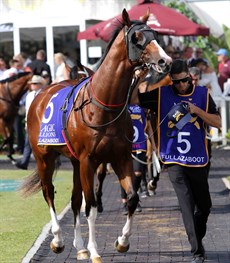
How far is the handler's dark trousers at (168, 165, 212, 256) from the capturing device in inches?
342

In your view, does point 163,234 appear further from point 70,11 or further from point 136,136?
point 70,11

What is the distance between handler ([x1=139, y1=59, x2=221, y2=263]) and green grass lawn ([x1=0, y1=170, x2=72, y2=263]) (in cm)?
176

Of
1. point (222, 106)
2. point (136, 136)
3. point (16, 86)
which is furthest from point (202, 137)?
point (222, 106)

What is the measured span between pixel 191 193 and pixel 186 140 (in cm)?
50

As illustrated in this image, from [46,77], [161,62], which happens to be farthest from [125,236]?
[46,77]

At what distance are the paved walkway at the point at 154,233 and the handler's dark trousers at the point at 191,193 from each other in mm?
622

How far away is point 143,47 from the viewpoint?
8750 mm

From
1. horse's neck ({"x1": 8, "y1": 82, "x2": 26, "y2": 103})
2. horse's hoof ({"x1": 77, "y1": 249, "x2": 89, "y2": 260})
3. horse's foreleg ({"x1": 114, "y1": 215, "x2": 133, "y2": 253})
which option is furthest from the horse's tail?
horse's neck ({"x1": 8, "y1": 82, "x2": 26, "y2": 103})

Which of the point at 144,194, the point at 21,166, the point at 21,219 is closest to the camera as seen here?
the point at 21,219

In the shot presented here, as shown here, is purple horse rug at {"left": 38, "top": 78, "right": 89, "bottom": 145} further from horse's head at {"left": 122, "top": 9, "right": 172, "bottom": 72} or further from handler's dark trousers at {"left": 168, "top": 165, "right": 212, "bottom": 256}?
handler's dark trousers at {"left": 168, "top": 165, "right": 212, "bottom": 256}

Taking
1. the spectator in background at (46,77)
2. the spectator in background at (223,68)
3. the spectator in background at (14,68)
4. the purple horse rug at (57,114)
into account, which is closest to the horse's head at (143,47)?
the purple horse rug at (57,114)

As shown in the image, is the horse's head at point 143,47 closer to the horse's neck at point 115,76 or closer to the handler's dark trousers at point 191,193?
the horse's neck at point 115,76

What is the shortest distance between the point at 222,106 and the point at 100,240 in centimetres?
1341

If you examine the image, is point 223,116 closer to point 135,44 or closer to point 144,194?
point 144,194
